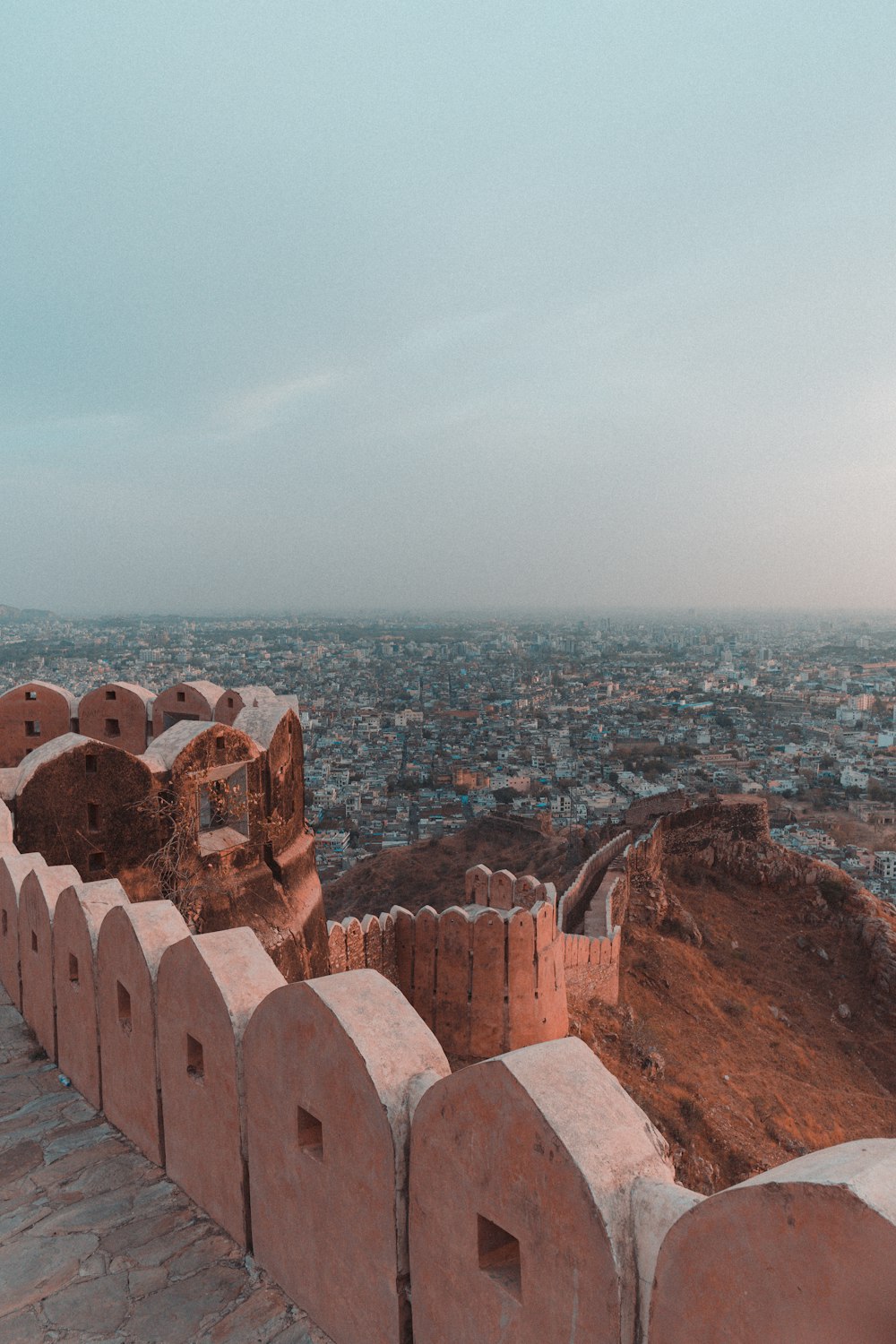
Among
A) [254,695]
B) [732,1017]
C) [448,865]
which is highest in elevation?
[254,695]

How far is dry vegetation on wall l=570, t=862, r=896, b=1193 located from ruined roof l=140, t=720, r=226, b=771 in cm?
878

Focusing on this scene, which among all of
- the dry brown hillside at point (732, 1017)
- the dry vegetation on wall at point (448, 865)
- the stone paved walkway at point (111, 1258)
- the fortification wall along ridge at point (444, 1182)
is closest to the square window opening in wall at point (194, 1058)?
the fortification wall along ridge at point (444, 1182)

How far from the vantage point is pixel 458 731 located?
67.8m

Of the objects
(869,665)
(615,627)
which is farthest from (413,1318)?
(615,627)

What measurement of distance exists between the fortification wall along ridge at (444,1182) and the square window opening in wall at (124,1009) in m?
0.03

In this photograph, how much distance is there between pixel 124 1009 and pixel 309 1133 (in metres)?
1.48

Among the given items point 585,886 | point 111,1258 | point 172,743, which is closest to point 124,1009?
point 111,1258

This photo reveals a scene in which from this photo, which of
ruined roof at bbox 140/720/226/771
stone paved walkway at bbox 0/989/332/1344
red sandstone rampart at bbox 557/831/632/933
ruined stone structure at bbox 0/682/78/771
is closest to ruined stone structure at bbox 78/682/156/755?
ruined stone structure at bbox 0/682/78/771

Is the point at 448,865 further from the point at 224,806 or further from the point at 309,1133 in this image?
the point at 309,1133

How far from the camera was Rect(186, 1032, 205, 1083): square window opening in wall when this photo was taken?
3.20 m

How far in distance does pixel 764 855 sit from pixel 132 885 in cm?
2362

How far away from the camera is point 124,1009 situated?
375 cm

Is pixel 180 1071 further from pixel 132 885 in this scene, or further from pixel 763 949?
pixel 763 949

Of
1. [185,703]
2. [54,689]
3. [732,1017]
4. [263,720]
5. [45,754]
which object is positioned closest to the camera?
[45,754]
